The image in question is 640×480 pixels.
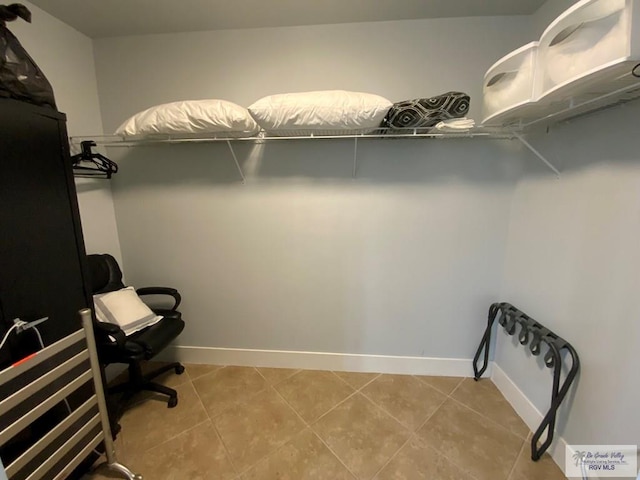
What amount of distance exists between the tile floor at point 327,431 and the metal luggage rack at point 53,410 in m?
0.28

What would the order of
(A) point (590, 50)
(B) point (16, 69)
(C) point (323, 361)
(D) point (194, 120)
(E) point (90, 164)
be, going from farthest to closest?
1. (C) point (323, 361)
2. (E) point (90, 164)
3. (D) point (194, 120)
4. (B) point (16, 69)
5. (A) point (590, 50)

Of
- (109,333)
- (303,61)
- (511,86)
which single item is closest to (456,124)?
(511,86)

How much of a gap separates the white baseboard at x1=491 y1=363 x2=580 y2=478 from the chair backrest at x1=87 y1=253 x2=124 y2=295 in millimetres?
2846

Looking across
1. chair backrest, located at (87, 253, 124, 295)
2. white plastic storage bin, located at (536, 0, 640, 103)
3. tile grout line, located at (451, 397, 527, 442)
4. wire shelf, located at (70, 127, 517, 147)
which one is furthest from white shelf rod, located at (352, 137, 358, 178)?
chair backrest, located at (87, 253, 124, 295)

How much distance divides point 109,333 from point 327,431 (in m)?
1.40

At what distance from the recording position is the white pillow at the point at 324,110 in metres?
1.44

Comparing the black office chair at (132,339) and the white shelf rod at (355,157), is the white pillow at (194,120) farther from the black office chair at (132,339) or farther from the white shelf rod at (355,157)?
the black office chair at (132,339)

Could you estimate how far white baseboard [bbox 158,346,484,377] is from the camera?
2.06 meters

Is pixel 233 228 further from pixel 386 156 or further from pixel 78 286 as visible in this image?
pixel 386 156

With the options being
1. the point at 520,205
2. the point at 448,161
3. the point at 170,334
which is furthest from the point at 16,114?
the point at 520,205

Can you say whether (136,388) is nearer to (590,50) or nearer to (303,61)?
(303,61)

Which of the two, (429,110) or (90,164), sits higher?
(429,110)

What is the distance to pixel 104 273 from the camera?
1.84 metres

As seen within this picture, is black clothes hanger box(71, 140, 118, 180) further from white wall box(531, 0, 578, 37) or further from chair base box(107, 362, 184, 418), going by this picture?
white wall box(531, 0, 578, 37)
